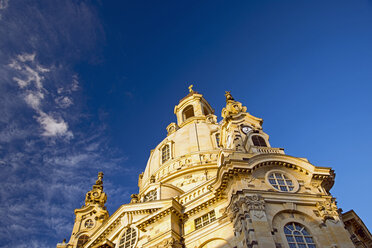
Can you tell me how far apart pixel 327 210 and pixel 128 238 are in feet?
59.6

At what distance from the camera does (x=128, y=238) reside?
32.4 meters

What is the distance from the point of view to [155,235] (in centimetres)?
3038

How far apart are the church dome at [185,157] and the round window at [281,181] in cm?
1467

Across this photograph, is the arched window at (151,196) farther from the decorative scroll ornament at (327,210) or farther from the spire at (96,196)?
the decorative scroll ornament at (327,210)

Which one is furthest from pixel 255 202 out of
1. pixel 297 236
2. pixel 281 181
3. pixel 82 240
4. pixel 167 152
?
pixel 167 152

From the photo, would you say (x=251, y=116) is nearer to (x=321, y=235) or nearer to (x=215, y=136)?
(x=215, y=136)

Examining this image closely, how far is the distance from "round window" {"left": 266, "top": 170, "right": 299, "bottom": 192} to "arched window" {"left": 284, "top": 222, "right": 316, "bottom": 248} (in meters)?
3.40

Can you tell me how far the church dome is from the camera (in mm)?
46219

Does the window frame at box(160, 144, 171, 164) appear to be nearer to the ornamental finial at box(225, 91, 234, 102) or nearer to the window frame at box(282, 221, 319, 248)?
the ornamental finial at box(225, 91, 234, 102)

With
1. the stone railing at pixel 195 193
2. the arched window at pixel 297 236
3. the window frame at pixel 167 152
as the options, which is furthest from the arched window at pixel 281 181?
the window frame at pixel 167 152

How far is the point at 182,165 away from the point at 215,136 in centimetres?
796

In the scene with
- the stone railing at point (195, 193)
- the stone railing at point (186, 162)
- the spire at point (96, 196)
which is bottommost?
Result: the stone railing at point (195, 193)

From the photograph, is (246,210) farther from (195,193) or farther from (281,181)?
(195,193)

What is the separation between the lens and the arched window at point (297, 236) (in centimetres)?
2445
